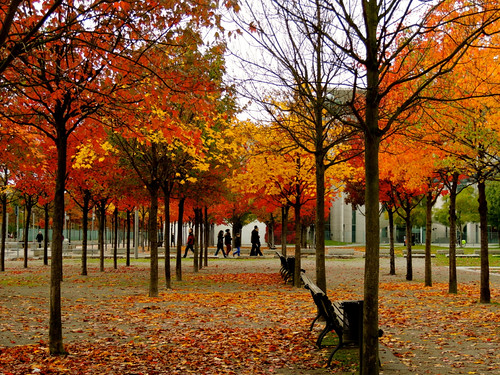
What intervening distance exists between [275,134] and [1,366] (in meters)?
10.5

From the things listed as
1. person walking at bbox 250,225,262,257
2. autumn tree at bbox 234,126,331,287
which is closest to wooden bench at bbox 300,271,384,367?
autumn tree at bbox 234,126,331,287

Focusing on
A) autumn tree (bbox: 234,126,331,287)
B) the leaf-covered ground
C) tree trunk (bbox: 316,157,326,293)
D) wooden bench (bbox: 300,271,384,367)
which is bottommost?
the leaf-covered ground

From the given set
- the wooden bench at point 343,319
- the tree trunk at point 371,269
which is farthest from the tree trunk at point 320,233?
the tree trunk at point 371,269

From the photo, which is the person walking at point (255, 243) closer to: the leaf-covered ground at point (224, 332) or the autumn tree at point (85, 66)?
the leaf-covered ground at point (224, 332)

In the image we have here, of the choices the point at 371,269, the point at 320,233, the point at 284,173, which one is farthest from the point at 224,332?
the point at 284,173

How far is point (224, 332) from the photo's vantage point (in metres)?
9.49

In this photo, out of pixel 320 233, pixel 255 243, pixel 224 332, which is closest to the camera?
pixel 224 332

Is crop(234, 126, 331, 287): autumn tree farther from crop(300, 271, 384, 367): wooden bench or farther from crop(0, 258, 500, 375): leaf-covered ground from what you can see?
crop(300, 271, 384, 367): wooden bench

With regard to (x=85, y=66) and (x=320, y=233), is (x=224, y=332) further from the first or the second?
(x=85, y=66)

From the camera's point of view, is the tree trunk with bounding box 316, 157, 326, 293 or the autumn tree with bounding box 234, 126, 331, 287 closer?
the tree trunk with bounding box 316, 157, 326, 293

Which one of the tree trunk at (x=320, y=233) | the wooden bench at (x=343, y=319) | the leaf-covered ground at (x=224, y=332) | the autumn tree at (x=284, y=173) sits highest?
the autumn tree at (x=284, y=173)

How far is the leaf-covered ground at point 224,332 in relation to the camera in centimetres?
705

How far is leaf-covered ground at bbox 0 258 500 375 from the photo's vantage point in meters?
7.05

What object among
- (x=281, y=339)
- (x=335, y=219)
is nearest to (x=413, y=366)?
(x=281, y=339)
